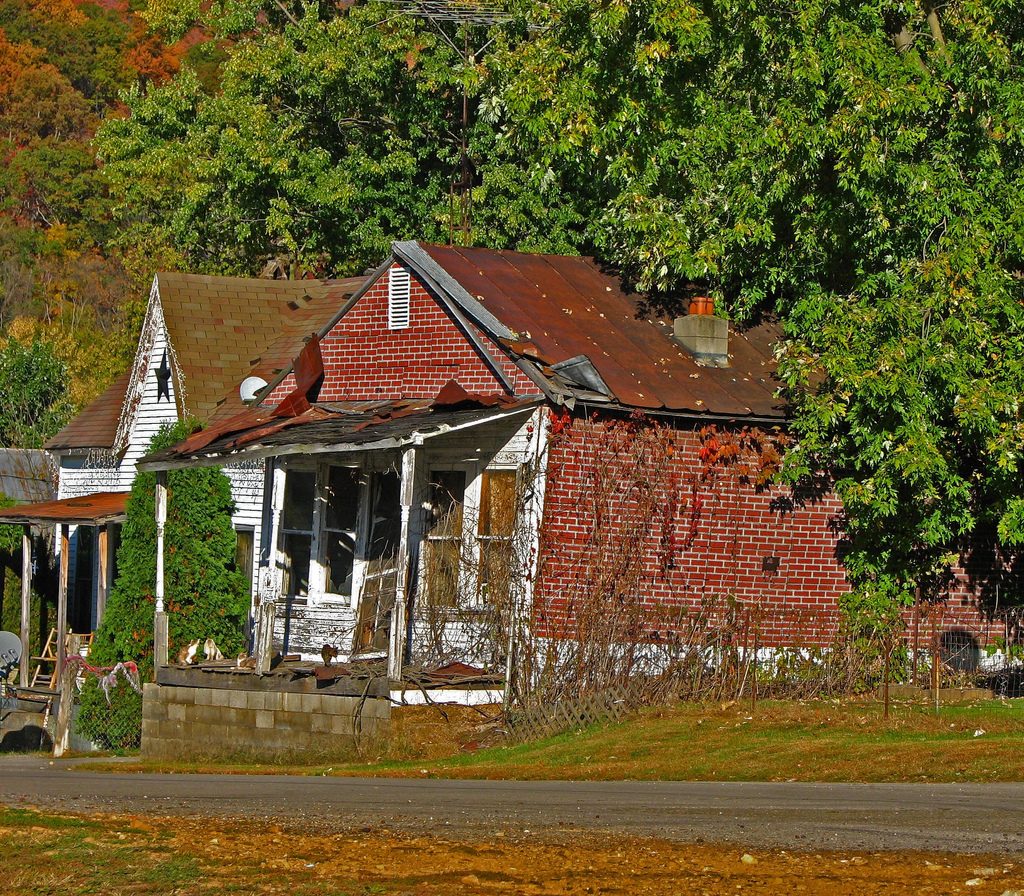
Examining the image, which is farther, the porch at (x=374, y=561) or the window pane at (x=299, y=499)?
the window pane at (x=299, y=499)

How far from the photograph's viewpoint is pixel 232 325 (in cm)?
2827

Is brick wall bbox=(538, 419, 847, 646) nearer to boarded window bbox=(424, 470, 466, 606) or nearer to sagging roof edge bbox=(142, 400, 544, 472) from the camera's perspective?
sagging roof edge bbox=(142, 400, 544, 472)

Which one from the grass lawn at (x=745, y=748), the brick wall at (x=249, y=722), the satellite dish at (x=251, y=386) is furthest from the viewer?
the satellite dish at (x=251, y=386)

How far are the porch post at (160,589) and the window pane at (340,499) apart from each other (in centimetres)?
227

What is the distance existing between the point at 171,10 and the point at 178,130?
2796 mm

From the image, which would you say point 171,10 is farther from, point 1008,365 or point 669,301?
point 1008,365

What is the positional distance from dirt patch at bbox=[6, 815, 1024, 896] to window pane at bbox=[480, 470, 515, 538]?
28.8 ft

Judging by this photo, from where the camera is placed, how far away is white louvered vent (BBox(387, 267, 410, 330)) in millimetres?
21922

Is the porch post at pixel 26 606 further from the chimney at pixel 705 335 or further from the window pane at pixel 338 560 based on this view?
the chimney at pixel 705 335

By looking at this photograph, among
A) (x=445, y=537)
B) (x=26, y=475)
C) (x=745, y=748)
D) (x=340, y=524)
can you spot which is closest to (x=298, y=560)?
(x=340, y=524)

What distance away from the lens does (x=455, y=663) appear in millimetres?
19547

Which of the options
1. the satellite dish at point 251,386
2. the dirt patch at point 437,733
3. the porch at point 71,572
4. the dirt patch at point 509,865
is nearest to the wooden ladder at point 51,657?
the porch at point 71,572

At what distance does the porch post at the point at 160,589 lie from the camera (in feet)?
70.2

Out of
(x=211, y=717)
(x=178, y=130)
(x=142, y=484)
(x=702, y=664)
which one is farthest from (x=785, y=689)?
(x=178, y=130)
